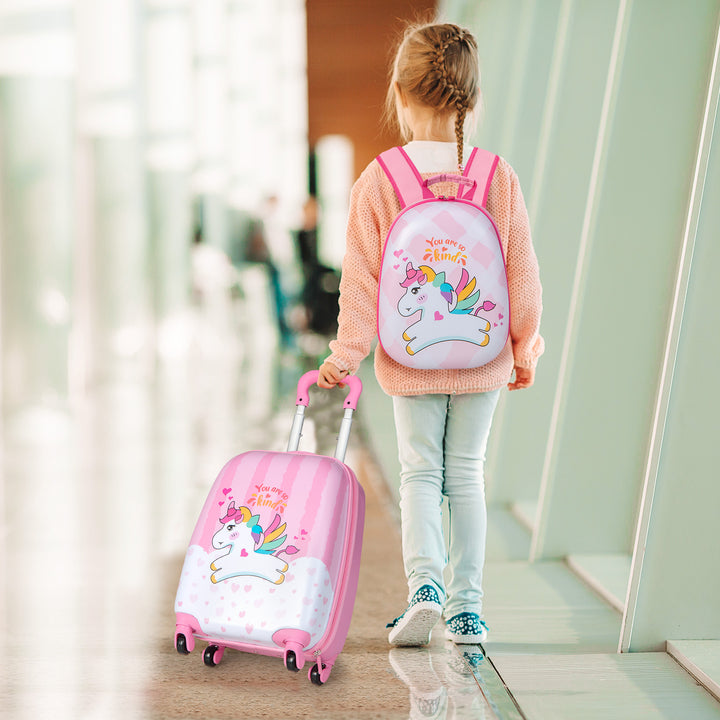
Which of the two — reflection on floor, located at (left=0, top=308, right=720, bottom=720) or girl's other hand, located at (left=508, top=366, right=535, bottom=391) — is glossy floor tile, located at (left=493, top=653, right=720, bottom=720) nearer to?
reflection on floor, located at (left=0, top=308, right=720, bottom=720)

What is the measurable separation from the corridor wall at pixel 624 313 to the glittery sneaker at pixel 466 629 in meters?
0.37

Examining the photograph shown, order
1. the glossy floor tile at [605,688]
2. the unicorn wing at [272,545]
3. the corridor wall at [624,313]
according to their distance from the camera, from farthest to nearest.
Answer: the corridor wall at [624,313] → the unicorn wing at [272,545] → the glossy floor tile at [605,688]

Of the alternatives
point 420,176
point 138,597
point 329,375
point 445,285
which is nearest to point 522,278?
point 445,285

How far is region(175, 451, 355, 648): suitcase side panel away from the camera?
2.11 metres

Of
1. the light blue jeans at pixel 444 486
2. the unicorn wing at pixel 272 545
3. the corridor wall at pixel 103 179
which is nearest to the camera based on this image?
the unicorn wing at pixel 272 545

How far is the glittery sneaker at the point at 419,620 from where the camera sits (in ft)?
7.64

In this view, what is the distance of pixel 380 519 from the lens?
380 cm

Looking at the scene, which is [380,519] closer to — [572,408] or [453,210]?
[572,408]

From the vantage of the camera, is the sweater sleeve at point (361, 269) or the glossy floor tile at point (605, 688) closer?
the glossy floor tile at point (605, 688)

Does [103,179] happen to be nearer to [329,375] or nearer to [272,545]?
[329,375]

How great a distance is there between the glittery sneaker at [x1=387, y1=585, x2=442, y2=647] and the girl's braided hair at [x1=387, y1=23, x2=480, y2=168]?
3.55 feet

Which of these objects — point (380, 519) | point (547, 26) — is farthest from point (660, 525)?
point (547, 26)

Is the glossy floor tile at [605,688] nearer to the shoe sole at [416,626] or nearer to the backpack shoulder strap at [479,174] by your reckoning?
the shoe sole at [416,626]

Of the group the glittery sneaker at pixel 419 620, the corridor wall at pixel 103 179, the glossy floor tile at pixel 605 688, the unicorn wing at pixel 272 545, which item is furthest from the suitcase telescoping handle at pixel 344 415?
the corridor wall at pixel 103 179
